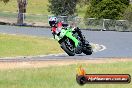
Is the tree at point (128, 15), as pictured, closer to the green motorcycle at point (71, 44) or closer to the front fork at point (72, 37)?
the green motorcycle at point (71, 44)

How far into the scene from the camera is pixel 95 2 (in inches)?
1828

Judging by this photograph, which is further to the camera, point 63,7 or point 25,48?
point 63,7

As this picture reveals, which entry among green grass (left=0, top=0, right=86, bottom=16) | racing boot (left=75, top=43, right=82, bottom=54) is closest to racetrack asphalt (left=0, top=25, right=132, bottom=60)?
racing boot (left=75, top=43, right=82, bottom=54)

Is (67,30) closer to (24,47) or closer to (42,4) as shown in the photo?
(24,47)

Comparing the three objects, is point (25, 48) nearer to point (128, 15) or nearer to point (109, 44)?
point (109, 44)

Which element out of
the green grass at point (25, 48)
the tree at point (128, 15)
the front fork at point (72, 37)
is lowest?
the tree at point (128, 15)

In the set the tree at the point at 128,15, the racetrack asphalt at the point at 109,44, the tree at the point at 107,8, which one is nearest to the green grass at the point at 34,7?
the tree at the point at 107,8

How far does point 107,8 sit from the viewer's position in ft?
151

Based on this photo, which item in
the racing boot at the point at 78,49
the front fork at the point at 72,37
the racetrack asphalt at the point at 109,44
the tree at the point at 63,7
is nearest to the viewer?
the front fork at the point at 72,37

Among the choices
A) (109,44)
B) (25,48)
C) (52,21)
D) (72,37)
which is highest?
(52,21)

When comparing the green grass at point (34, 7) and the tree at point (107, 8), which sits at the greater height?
the tree at point (107, 8)

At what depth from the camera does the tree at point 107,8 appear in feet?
149

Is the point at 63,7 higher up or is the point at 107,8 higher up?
the point at 107,8

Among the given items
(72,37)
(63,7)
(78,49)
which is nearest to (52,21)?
(72,37)
